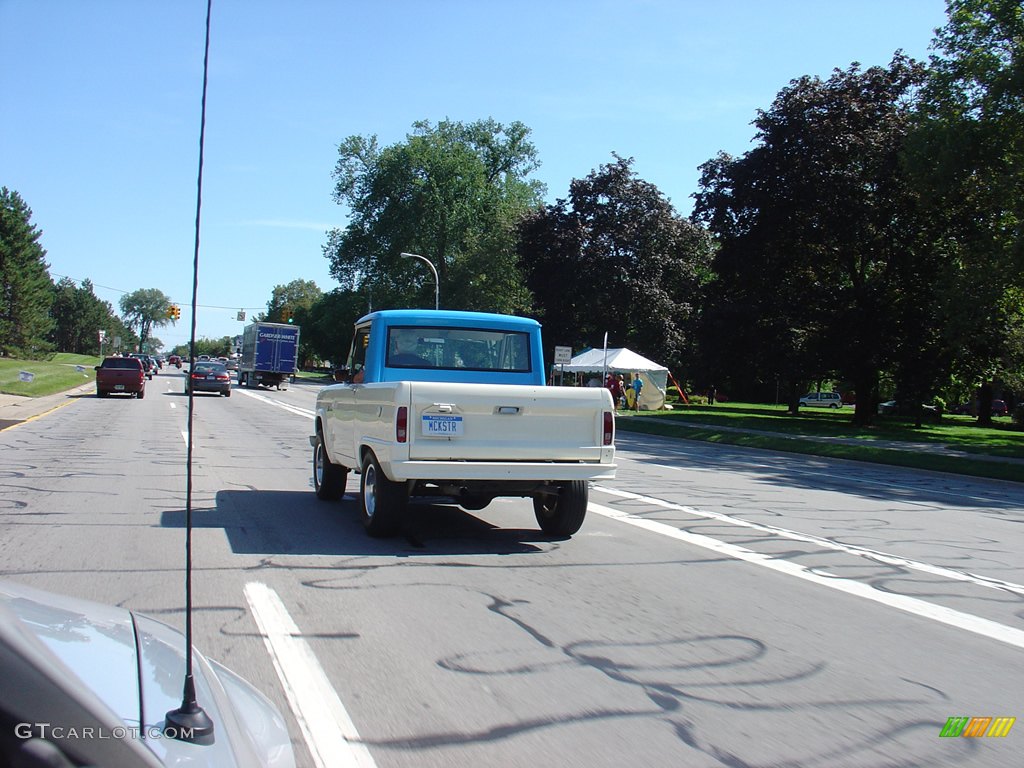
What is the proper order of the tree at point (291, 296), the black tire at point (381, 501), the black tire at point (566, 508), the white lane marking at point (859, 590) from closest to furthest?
the white lane marking at point (859, 590)
the black tire at point (381, 501)
the black tire at point (566, 508)
the tree at point (291, 296)

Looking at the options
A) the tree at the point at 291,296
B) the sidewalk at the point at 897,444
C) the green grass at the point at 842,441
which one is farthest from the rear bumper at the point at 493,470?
the tree at the point at 291,296

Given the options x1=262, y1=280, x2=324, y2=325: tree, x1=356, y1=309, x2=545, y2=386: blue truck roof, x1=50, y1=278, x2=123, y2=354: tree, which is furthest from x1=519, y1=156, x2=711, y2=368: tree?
x1=262, y1=280, x2=324, y2=325: tree

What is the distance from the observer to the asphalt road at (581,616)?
4.05 metres

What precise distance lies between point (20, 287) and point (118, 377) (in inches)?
1815

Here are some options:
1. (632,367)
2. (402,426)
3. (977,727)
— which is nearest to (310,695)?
(977,727)

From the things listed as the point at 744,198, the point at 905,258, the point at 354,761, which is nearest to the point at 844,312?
the point at 905,258

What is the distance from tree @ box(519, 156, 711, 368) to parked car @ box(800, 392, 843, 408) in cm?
3317

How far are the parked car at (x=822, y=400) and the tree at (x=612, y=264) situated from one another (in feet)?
109

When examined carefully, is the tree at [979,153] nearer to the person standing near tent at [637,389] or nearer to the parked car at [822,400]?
the person standing near tent at [637,389]

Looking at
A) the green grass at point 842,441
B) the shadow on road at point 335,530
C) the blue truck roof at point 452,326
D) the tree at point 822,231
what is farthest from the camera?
the tree at point 822,231

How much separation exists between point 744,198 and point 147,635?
36048 mm

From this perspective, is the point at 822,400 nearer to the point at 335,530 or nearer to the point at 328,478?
the point at 328,478

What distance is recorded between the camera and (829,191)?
111ft

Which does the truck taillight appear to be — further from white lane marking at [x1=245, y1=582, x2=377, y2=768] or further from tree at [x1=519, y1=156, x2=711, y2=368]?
tree at [x1=519, y1=156, x2=711, y2=368]
